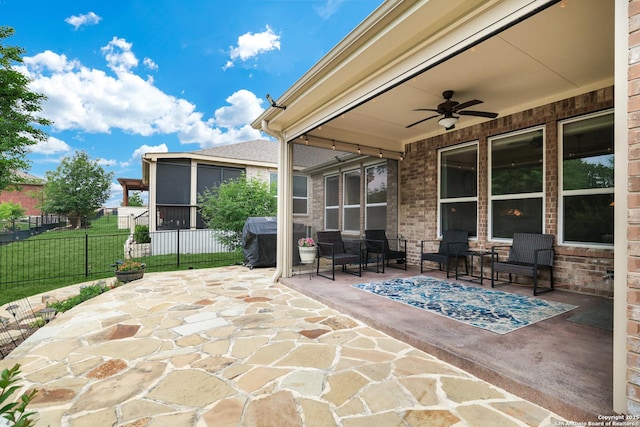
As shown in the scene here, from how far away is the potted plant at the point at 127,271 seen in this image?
221 inches

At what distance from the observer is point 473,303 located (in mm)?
3725

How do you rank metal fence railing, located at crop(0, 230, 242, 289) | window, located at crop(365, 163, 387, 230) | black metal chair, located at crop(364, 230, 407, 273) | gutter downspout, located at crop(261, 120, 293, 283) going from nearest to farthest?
gutter downspout, located at crop(261, 120, 293, 283) < black metal chair, located at crop(364, 230, 407, 273) < metal fence railing, located at crop(0, 230, 242, 289) < window, located at crop(365, 163, 387, 230)

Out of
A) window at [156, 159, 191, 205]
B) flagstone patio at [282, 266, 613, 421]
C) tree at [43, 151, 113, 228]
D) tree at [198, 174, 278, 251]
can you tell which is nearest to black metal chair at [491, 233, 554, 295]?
flagstone patio at [282, 266, 613, 421]

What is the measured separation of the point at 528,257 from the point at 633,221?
3.61 metres

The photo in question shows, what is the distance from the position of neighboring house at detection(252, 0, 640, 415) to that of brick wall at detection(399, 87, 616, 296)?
2cm

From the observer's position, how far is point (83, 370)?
237 cm

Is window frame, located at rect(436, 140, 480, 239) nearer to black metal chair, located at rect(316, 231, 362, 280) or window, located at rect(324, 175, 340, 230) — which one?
black metal chair, located at rect(316, 231, 362, 280)

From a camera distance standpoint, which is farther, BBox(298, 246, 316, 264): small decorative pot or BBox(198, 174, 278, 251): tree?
BBox(198, 174, 278, 251): tree

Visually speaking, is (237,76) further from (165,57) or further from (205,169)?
(205,169)

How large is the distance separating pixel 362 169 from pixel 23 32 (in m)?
13.1

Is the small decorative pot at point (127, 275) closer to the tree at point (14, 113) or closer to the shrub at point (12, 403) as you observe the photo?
the tree at point (14, 113)

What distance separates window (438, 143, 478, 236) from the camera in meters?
5.73

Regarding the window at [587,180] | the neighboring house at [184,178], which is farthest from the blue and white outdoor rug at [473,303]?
the neighboring house at [184,178]

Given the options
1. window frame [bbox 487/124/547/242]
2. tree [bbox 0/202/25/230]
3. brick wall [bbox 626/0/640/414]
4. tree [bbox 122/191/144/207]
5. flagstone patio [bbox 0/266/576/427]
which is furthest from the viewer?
tree [bbox 122/191/144/207]
